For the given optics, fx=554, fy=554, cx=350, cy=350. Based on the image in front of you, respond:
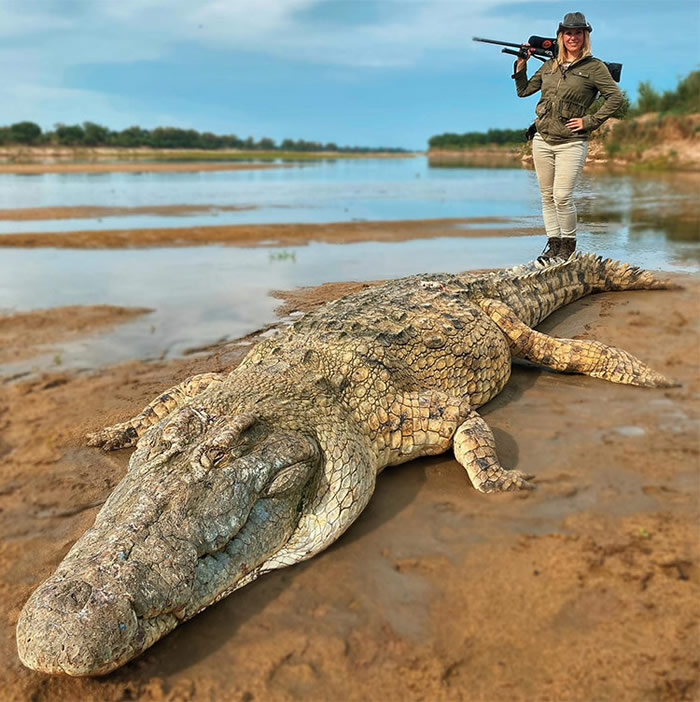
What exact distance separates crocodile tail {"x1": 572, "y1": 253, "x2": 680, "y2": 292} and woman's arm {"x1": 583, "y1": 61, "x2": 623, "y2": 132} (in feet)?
4.49

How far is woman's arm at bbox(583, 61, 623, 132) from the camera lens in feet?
17.2

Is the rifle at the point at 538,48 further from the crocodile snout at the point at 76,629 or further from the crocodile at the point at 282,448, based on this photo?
the crocodile snout at the point at 76,629

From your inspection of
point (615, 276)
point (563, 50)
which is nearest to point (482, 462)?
point (615, 276)

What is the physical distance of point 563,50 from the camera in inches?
217

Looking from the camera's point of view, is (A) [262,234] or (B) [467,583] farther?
(A) [262,234]

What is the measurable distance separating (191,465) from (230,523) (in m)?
0.31

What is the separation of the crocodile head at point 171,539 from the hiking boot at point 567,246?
477 cm

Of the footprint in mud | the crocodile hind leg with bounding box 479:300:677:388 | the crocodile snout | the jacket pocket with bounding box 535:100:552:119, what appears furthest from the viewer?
the jacket pocket with bounding box 535:100:552:119

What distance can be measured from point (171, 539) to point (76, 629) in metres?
0.42

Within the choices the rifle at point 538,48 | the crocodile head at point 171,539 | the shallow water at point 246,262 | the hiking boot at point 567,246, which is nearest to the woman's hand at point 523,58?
the rifle at point 538,48

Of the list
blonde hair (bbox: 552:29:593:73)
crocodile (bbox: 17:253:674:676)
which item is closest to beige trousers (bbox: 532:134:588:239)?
blonde hair (bbox: 552:29:593:73)

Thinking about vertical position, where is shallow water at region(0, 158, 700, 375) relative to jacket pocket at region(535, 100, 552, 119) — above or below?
below

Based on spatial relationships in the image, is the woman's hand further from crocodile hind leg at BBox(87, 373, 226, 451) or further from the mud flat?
crocodile hind leg at BBox(87, 373, 226, 451)

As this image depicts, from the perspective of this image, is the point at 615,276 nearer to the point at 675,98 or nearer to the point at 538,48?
the point at 538,48
